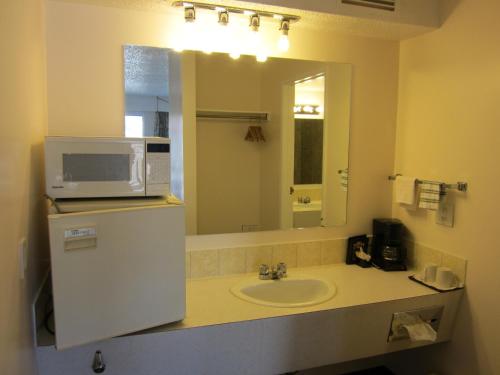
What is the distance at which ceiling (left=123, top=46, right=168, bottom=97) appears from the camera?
1.87 meters

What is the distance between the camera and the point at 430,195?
6.91ft

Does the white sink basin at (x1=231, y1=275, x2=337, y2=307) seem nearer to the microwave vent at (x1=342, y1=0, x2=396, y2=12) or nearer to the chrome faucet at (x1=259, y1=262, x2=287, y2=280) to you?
the chrome faucet at (x1=259, y1=262, x2=287, y2=280)

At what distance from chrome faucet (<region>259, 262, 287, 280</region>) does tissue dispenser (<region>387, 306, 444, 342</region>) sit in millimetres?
604

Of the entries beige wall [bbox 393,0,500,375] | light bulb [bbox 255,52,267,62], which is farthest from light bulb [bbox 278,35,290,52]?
beige wall [bbox 393,0,500,375]

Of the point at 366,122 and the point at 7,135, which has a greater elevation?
the point at 366,122

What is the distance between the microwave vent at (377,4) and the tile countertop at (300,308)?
1472 mm

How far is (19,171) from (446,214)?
2.04 metres

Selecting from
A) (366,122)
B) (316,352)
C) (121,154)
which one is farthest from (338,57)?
(316,352)

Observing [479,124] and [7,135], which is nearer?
[7,135]

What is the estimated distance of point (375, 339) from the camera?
186cm

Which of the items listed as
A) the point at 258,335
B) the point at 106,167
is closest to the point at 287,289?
the point at 258,335

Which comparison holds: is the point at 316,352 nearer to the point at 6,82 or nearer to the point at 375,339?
the point at 375,339

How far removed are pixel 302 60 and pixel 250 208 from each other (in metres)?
0.91

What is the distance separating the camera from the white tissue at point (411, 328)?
1.88m
